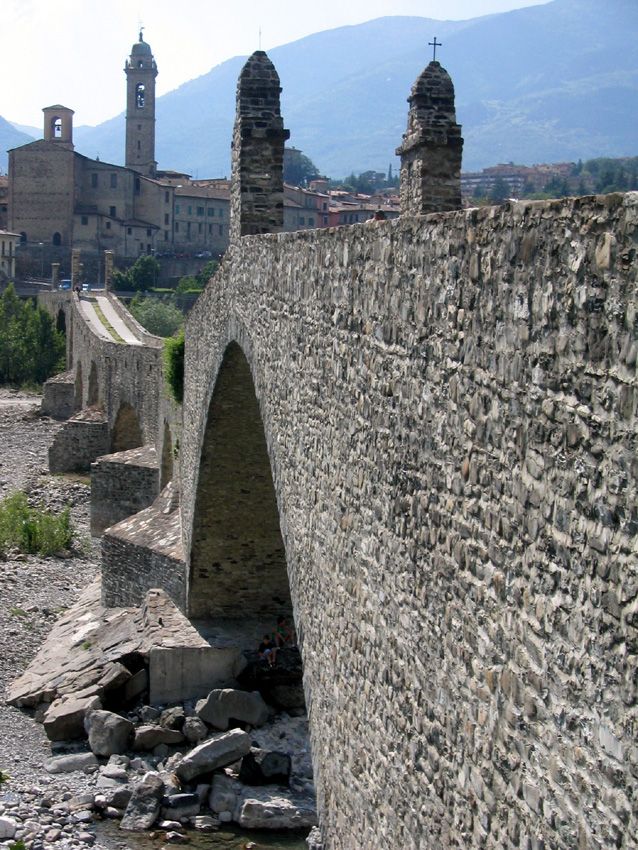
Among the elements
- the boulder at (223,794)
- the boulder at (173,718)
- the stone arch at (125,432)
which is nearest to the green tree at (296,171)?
the stone arch at (125,432)

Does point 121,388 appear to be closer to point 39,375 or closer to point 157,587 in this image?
point 157,587

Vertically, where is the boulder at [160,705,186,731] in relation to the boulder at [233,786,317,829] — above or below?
above

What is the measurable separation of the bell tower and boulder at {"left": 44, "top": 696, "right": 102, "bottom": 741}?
269ft

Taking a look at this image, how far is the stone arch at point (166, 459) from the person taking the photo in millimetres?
19797

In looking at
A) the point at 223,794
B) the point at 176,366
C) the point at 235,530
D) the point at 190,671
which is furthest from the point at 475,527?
the point at 176,366

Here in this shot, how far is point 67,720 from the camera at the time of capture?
40.7 ft

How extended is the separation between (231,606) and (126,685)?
6.12 ft

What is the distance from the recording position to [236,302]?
1052cm

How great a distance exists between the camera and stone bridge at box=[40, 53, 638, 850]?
110 inches

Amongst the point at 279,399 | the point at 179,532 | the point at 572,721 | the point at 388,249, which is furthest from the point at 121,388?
the point at 572,721

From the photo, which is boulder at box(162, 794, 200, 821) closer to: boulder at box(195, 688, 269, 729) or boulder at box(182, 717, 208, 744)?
boulder at box(182, 717, 208, 744)

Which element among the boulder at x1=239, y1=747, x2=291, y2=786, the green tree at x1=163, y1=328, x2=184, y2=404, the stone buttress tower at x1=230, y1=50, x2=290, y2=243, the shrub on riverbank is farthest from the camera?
the shrub on riverbank

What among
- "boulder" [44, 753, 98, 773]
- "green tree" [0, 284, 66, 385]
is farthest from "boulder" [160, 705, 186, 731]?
"green tree" [0, 284, 66, 385]

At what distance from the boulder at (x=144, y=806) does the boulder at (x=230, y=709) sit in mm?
1371
